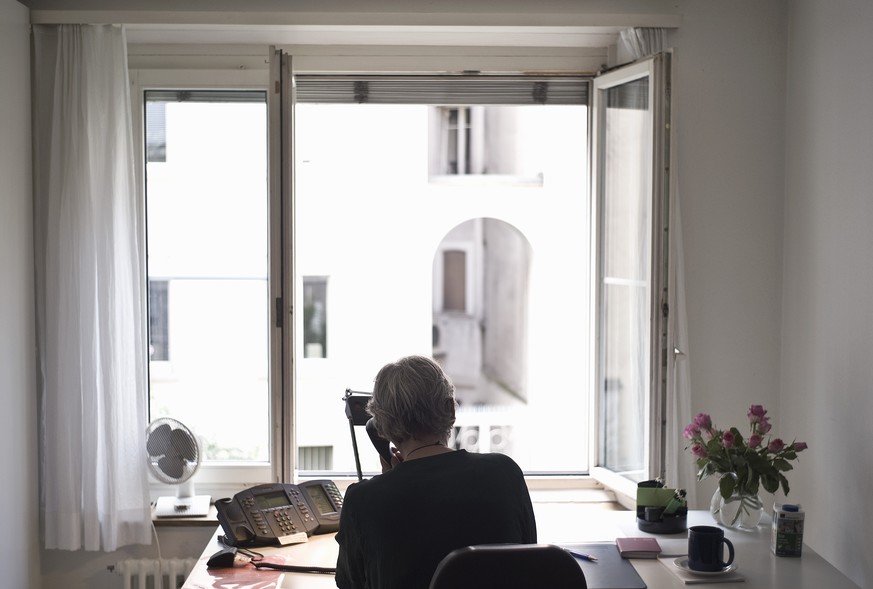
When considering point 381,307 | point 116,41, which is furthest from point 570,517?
point 381,307

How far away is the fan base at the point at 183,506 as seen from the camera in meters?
3.14

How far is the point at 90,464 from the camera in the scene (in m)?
3.02

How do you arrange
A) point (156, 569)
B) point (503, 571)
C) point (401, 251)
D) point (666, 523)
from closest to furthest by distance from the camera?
point (503, 571) < point (666, 523) < point (156, 569) < point (401, 251)

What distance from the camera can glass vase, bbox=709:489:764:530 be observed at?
2.47m

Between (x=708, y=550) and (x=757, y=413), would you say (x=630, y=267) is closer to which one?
(x=757, y=413)

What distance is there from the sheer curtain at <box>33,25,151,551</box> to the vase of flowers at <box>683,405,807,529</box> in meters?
1.92

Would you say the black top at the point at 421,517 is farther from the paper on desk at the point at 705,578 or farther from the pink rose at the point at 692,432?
the pink rose at the point at 692,432

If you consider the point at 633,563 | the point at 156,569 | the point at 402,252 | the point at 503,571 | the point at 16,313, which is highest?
the point at 402,252

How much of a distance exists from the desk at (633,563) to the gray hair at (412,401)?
0.57 meters

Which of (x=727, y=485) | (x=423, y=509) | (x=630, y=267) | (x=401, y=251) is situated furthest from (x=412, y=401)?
(x=401, y=251)

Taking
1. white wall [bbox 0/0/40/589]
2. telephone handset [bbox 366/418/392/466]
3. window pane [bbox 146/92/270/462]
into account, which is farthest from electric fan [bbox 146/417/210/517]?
telephone handset [bbox 366/418/392/466]

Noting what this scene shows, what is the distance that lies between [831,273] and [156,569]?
8.23 feet

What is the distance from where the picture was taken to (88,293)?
2990 mm

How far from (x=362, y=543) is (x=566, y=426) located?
277 inches
